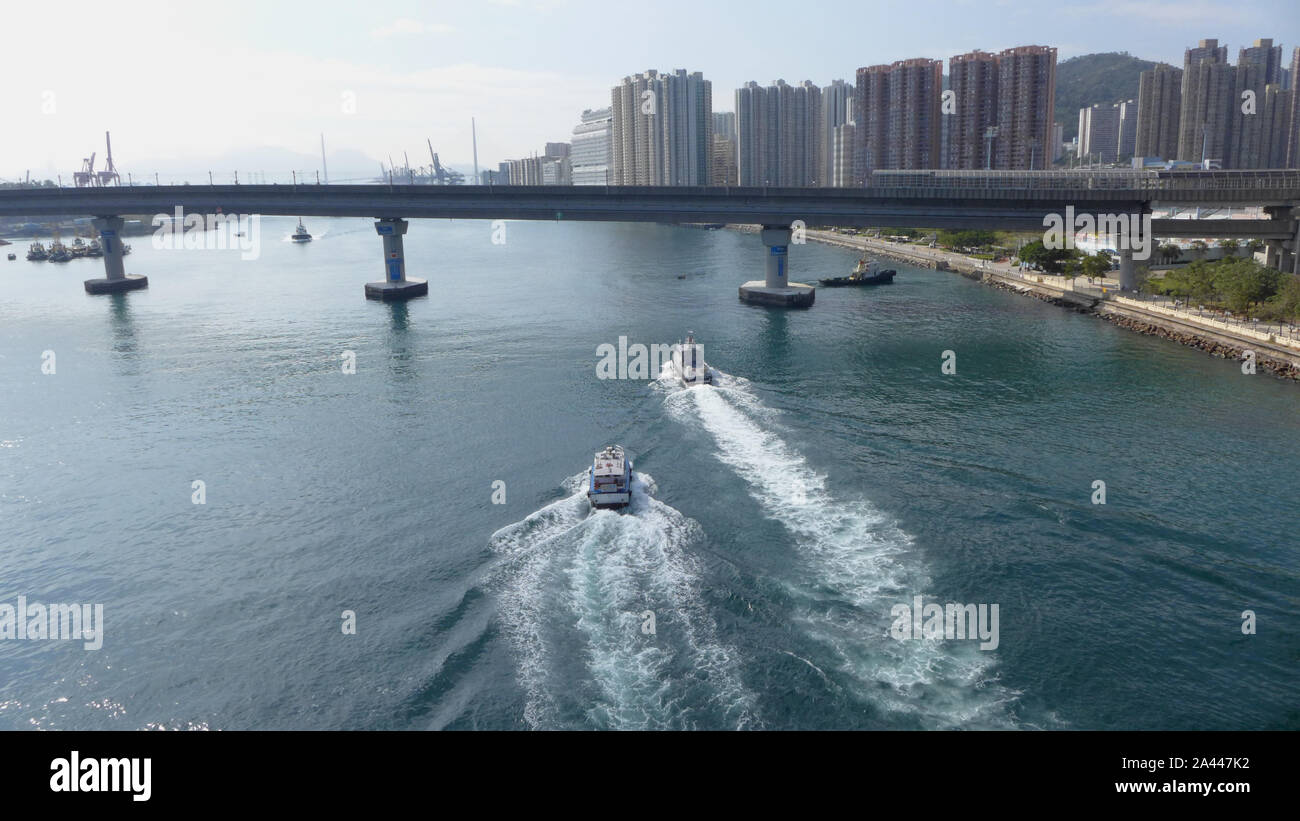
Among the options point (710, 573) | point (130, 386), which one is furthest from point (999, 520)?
point (130, 386)

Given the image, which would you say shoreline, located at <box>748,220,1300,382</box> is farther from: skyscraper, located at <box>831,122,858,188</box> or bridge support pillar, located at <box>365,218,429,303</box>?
bridge support pillar, located at <box>365,218,429,303</box>

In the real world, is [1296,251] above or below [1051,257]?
above

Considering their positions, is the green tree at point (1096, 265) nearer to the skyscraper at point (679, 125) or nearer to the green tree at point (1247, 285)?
the green tree at point (1247, 285)

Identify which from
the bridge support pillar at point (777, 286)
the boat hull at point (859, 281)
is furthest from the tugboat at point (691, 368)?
the boat hull at point (859, 281)
